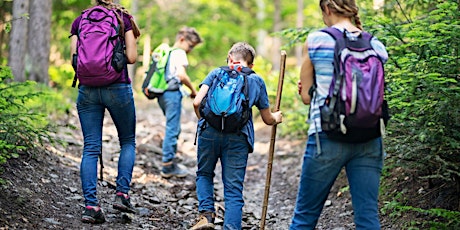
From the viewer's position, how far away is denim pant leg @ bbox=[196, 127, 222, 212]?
5.29m

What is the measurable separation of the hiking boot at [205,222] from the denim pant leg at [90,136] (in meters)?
1.05

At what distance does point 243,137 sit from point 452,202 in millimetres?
2109

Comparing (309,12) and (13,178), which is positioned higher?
(309,12)

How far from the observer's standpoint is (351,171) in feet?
13.0

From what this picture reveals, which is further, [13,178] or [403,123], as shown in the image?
[13,178]

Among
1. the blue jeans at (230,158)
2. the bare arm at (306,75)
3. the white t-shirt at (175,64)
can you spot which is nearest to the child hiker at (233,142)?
the blue jeans at (230,158)

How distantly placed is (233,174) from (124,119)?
131 centimetres

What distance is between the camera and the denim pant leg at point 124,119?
18.5 feet

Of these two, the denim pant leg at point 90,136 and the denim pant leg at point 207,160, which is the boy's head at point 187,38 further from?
the denim pant leg at point 207,160

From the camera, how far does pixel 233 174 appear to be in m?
5.32

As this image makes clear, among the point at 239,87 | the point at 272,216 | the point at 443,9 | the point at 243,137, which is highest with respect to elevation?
the point at 443,9

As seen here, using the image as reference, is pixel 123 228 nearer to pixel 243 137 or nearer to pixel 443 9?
pixel 243 137

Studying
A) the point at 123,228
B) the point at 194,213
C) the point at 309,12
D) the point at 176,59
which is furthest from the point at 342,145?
the point at 309,12

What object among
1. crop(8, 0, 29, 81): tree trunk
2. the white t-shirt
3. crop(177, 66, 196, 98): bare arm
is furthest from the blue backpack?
crop(8, 0, 29, 81): tree trunk
